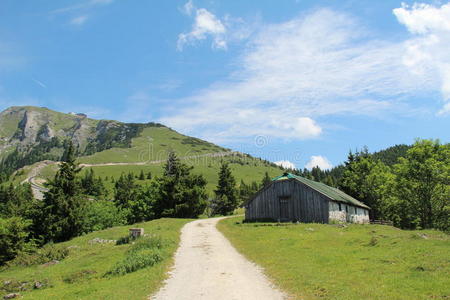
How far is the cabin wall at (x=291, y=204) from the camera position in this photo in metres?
40.1

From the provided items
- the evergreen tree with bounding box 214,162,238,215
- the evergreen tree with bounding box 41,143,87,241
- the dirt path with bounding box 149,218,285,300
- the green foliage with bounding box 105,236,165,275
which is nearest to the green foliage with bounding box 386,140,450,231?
the evergreen tree with bounding box 214,162,238,215

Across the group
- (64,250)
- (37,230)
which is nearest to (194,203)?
(37,230)

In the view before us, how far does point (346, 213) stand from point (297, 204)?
9.28m

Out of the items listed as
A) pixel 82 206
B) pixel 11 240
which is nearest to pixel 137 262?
pixel 11 240

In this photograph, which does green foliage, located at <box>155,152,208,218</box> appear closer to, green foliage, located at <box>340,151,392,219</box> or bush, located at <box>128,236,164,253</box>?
green foliage, located at <box>340,151,392,219</box>

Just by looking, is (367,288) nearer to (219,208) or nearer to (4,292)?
(4,292)

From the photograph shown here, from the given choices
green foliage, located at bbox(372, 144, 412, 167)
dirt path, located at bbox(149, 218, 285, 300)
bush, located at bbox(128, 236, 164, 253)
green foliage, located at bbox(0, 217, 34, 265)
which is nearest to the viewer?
dirt path, located at bbox(149, 218, 285, 300)

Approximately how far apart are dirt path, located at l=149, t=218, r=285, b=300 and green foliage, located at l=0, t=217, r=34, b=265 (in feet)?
72.5

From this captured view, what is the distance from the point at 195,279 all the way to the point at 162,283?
1.48 m

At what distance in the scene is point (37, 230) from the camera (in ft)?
141

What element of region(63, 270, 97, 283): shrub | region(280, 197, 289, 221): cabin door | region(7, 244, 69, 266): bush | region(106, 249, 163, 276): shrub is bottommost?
region(7, 244, 69, 266): bush

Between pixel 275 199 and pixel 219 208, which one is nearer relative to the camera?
pixel 275 199

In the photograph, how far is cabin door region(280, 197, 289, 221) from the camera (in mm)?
43166

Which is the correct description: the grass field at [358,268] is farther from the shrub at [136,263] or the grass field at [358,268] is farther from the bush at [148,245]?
the bush at [148,245]
